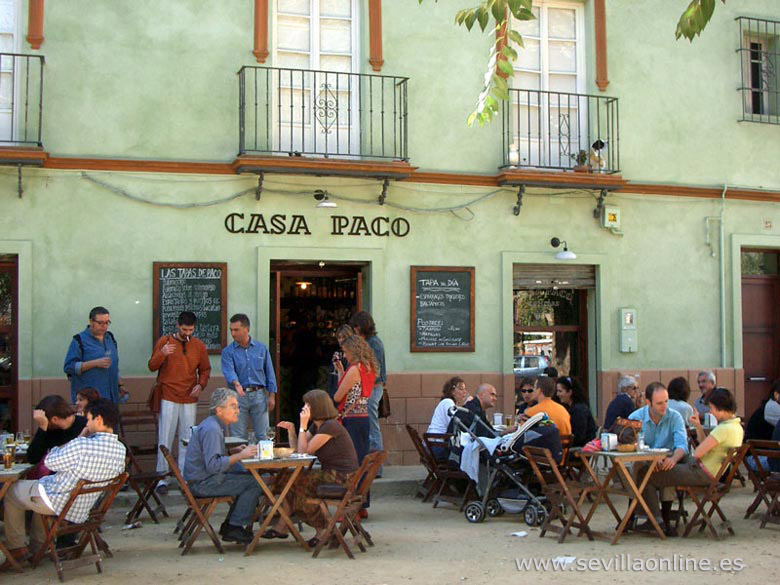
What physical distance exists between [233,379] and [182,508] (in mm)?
1380

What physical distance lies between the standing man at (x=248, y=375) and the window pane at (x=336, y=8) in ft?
13.3

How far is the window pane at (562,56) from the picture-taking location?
13.5 metres

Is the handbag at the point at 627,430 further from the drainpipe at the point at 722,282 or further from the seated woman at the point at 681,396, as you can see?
the drainpipe at the point at 722,282

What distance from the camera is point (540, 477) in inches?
348

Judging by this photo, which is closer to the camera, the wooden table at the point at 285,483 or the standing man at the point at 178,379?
the wooden table at the point at 285,483

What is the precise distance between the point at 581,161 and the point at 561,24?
1.93m

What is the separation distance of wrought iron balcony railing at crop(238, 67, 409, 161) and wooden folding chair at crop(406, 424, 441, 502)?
134 inches

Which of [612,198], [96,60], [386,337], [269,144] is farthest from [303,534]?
[612,198]

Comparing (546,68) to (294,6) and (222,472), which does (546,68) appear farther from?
(222,472)

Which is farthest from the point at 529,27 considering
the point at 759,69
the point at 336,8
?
the point at 759,69

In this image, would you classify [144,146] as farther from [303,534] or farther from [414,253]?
[303,534]

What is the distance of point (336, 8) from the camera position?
Result: 1248cm

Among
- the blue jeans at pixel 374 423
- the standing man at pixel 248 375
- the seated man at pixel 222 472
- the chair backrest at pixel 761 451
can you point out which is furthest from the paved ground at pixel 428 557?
the standing man at pixel 248 375

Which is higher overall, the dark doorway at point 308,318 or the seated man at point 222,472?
the dark doorway at point 308,318
